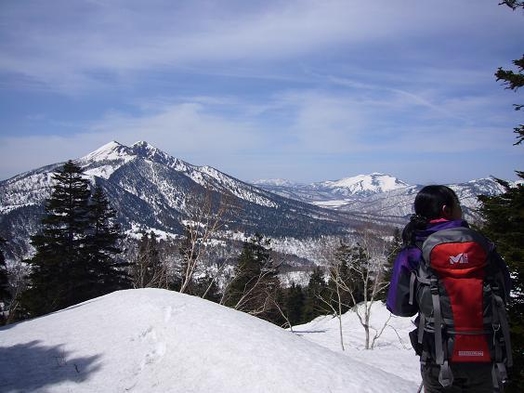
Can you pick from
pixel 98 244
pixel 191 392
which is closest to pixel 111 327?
pixel 191 392

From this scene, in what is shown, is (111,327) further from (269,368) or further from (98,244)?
(98,244)

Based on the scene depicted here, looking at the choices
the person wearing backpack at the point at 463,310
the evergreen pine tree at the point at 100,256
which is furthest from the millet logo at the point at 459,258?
the evergreen pine tree at the point at 100,256

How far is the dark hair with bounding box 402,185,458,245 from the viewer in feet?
12.5

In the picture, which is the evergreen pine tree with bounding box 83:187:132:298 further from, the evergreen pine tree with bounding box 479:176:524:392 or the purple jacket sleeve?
the purple jacket sleeve

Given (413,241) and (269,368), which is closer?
(413,241)

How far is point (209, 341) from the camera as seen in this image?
941 cm

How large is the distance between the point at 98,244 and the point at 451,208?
1146 inches

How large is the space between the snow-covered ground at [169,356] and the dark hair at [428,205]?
5073 millimetres

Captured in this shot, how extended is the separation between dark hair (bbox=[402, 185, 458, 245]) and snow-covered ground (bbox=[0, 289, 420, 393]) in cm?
507

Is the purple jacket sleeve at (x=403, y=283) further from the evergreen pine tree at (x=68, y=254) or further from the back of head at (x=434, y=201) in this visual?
the evergreen pine tree at (x=68, y=254)

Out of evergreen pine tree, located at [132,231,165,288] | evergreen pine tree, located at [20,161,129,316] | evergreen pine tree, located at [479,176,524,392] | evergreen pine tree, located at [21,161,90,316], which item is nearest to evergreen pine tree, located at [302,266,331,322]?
evergreen pine tree, located at [132,231,165,288]

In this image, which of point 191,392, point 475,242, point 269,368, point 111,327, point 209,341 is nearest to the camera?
point 475,242

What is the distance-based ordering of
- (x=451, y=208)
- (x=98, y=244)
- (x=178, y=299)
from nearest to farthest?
(x=451, y=208) < (x=178, y=299) < (x=98, y=244)

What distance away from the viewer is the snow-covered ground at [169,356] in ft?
26.3
